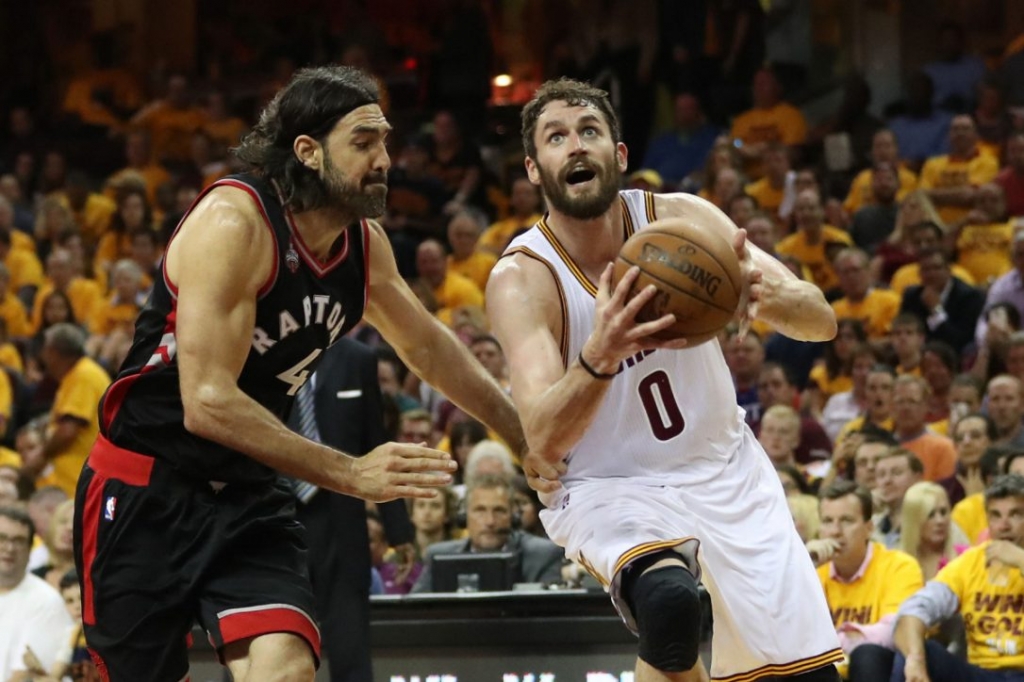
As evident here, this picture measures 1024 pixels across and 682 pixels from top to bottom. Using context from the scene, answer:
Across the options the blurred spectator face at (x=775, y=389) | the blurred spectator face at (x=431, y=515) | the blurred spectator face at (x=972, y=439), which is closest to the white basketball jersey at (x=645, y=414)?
the blurred spectator face at (x=431, y=515)

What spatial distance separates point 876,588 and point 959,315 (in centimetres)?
359

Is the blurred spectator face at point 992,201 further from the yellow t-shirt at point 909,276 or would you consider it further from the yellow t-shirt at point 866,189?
the yellow t-shirt at point 866,189

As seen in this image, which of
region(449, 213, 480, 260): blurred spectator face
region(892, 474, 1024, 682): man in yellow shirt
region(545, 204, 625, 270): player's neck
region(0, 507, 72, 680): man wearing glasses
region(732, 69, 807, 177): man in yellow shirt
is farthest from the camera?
region(732, 69, 807, 177): man in yellow shirt

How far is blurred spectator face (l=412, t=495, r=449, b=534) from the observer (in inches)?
328

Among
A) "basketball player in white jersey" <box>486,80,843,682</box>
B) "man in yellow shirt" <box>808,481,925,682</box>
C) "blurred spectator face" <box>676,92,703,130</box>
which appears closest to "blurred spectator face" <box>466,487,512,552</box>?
"man in yellow shirt" <box>808,481,925,682</box>

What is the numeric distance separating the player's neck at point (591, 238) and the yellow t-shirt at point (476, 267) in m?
7.14

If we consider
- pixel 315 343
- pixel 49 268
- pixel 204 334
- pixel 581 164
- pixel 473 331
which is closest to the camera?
pixel 204 334

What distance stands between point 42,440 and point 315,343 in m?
6.71

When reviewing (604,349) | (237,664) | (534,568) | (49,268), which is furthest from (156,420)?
(49,268)

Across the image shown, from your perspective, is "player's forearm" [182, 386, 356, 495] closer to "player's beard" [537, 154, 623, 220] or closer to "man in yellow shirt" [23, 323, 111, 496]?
"player's beard" [537, 154, 623, 220]

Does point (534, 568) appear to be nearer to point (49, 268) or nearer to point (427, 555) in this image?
point (427, 555)

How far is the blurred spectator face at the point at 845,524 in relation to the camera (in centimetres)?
697

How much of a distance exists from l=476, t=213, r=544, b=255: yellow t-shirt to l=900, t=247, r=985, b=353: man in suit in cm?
324

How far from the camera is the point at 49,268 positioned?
13125 mm
